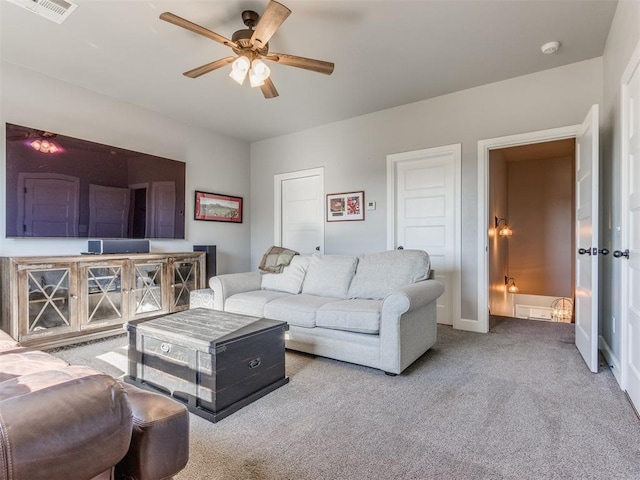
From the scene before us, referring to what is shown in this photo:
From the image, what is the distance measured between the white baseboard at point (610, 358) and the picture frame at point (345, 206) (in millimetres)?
2713

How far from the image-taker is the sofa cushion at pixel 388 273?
291 cm

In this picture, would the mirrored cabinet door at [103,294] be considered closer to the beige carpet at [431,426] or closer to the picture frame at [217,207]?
the beige carpet at [431,426]

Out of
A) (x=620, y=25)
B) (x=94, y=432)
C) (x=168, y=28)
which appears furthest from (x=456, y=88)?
(x=94, y=432)

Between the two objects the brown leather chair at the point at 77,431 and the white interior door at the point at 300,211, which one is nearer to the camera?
the brown leather chair at the point at 77,431

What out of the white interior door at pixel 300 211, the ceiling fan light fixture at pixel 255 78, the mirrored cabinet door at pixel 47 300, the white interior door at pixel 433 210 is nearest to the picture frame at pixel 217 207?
the white interior door at pixel 300 211

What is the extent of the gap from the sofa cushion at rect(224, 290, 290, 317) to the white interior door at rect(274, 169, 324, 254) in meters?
1.75

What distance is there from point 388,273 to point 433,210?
4.55 feet

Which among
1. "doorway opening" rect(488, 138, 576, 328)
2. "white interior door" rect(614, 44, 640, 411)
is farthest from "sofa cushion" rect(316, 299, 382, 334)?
"doorway opening" rect(488, 138, 576, 328)

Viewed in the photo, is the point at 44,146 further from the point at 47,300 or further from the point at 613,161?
the point at 613,161

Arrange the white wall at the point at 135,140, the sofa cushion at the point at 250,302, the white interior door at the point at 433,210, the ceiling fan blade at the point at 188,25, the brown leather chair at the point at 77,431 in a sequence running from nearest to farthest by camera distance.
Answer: the brown leather chair at the point at 77,431 < the ceiling fan blade at the point at 188,25 < the sofa cushion at the point at 250,302 < the white wall at the point at 135,140 < the white interior door at the point at 433,210

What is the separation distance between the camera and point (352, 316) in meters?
2.52

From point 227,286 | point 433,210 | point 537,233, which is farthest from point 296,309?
point 537,233

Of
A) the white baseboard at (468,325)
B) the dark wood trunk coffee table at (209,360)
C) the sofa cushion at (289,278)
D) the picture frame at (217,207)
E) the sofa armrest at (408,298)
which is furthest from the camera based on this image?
the picture frame at (217,207)

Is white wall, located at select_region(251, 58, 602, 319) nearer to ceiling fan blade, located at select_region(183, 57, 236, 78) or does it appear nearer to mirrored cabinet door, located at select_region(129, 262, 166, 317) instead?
mirrored cabinet door, located at select_region(129, 262, 166, 317)
